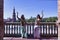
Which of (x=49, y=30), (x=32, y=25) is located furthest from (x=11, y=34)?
(x=49, y=30)

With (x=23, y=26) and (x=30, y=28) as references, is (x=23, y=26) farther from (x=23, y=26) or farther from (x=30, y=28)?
(x=30, y=28)

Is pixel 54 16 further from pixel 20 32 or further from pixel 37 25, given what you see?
pixel 20 32

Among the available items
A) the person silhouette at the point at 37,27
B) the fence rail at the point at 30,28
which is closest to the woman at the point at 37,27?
the person silhouette at the point at 37,27

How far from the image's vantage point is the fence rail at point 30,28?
8.42m

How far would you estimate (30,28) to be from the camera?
8.50 metres

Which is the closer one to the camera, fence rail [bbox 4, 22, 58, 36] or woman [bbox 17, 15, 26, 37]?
woman [bbox 17, 15, 26, 37]

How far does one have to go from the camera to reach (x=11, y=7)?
7.73 meters

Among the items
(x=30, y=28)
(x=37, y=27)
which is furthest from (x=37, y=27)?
(x=30, y=28)

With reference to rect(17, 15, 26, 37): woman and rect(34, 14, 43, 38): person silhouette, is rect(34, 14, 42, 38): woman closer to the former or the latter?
rect(34, 14, 43, 38): person silhouette

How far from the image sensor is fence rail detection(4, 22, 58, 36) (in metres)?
8.42

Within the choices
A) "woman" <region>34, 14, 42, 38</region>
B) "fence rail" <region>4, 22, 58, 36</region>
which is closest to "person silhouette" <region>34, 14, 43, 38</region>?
"woman" <region>34, 14, 42, 38</region>

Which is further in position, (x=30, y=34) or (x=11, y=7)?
(x=30, y=34)

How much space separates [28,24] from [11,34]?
906mm

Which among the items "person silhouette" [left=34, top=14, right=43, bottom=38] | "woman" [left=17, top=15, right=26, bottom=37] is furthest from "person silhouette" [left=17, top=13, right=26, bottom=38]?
"person silhouette" [left=34, top=14, right=43, bottom=38]
